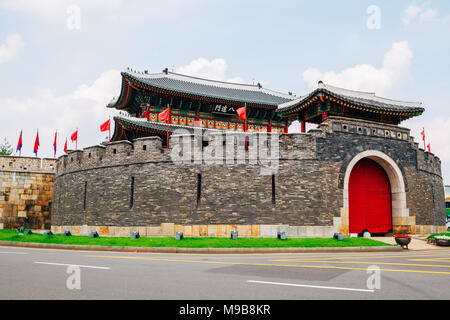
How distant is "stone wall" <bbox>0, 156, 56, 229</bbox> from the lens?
25.2 m

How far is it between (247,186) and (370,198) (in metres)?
6.76

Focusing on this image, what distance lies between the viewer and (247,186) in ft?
56.2

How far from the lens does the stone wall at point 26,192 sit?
82.8 feet

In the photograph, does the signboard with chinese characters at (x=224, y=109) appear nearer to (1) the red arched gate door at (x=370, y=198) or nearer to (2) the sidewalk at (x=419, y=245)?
(1) the red arched gate door at (x=370, y=198)

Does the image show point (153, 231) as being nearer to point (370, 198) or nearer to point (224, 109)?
point (224, 109)

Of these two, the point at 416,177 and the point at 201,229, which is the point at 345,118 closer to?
the point at 416,177

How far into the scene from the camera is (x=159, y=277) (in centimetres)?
598

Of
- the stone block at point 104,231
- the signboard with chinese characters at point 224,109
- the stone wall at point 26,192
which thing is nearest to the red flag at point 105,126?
the stone block at point 104,231

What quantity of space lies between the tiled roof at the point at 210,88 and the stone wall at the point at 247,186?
505cm

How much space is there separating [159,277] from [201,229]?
1090 cm

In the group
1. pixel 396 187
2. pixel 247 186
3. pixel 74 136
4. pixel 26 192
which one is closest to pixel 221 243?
pixel 247 186

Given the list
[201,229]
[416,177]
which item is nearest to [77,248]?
[201,229]

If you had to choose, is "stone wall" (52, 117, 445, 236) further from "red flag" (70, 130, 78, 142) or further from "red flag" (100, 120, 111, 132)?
"red flag" (70, 130, 78, 142)

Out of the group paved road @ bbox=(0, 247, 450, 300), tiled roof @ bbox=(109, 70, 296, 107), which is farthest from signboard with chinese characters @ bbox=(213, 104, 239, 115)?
paved road @ bbox=(0, 247, 450, 300)
